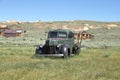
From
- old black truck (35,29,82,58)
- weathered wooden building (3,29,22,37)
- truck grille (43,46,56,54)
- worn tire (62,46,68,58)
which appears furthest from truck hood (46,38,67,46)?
weathered wooden building (3,29,22,37)

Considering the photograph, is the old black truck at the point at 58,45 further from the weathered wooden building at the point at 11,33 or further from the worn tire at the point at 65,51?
the weathered wooden building at the point at 11,33

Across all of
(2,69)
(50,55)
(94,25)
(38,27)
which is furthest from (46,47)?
(94,25)

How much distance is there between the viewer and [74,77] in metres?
13.4

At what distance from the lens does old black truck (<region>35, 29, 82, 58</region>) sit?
26077mm

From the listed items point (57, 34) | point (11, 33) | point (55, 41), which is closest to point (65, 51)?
point (55, 41)

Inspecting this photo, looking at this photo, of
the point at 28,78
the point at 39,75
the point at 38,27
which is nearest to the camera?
the point at 28,78

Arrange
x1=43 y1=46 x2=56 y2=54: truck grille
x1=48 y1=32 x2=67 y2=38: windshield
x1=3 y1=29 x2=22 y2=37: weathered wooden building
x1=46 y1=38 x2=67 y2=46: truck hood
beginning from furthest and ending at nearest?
x1=3 y1=29 x2=22 y2=37: weathered wooden building, x1=48 y1=32 x2=67 y2=38: windshield, x1=46 y1=38 x2=67 y2=46: truck hood, x1=43 y1=46 x2=56 y2=54: truck grille

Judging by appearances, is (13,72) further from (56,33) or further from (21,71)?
(56,33)

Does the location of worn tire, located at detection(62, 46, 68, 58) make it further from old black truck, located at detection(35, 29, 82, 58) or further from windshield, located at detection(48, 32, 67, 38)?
windshield, located at detection(48, 32, 67, 38)

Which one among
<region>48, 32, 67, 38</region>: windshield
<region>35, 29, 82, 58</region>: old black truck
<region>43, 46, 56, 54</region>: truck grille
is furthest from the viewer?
<region>48, 32, 67, 38</region>: windshield

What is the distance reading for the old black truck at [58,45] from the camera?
26.1 m

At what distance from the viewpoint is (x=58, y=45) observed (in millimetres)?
26281

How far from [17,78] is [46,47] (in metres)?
14.0

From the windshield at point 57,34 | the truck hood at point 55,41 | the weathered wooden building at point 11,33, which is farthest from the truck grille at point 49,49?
the weathered wooden building at point 11,33
